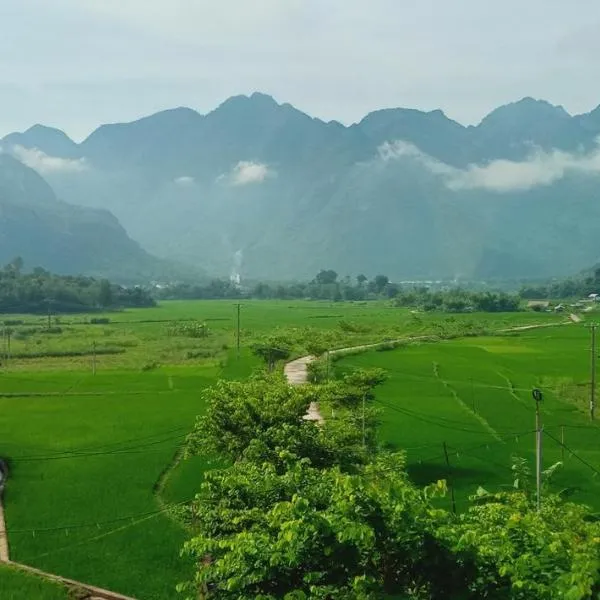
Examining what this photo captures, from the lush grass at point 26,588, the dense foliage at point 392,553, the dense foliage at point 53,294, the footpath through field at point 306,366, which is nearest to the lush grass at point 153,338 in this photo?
the footpath through field at point 306,366

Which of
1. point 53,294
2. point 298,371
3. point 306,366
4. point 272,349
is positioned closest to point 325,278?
point 53,294

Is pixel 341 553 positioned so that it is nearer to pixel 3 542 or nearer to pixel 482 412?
pixel 3 542

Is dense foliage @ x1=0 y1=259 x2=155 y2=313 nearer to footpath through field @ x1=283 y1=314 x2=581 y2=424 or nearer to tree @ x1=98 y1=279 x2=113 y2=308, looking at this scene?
tree @ x1=98 y1=279 x2=113 y2=308

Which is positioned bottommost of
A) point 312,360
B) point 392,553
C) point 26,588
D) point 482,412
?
point 26,588

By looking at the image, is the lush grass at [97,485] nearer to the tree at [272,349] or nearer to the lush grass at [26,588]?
the lush grass at [26,588]

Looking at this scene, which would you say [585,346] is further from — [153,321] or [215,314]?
[215,314]
